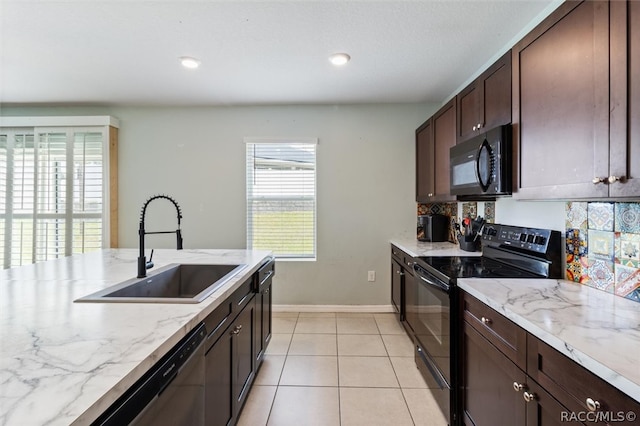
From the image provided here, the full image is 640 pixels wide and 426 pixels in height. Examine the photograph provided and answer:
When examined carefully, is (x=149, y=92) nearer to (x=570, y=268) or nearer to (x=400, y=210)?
(x=400, y=210)

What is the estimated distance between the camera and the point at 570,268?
1.53 m

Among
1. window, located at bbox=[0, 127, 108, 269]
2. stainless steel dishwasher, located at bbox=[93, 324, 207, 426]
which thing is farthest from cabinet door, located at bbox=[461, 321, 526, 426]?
window, located at bbox=[0, 127, 108, 269]

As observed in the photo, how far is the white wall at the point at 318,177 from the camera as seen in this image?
3.40m

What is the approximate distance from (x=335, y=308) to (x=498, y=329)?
2376 mm

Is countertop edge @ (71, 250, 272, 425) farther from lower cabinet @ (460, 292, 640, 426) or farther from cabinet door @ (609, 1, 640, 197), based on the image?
cabinet door @ (609, 1, 640, 197)

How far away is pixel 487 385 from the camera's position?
1.29 metres

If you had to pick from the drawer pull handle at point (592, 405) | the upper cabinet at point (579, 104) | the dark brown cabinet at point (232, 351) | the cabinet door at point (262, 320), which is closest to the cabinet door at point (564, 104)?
the upper cabinet at point (579, 104)

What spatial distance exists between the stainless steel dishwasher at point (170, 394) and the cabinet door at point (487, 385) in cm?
118

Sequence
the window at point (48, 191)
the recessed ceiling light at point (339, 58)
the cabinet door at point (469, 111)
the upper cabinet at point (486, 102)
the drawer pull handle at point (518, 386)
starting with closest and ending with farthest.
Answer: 1. the drawer pull handle at point (518, 386)
2. the upper cabinet at point (486, 102)
3. the cabinet door at point (469, 111)
4. the recessed ceiling light at point (339, 58)
5. the window at point (48, 191)

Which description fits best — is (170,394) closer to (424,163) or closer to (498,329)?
(498,329)

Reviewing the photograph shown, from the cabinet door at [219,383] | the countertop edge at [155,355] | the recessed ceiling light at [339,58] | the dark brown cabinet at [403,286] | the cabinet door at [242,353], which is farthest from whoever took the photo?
the dark brown cabinet at [403,286]

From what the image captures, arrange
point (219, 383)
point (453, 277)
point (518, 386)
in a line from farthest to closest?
point (453, 277)
point (219, 383)
point (518, 386)

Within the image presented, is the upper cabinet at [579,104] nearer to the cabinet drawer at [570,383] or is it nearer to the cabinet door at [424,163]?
the cabinet drawer at [570,383]

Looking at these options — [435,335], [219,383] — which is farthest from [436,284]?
[219,383]
